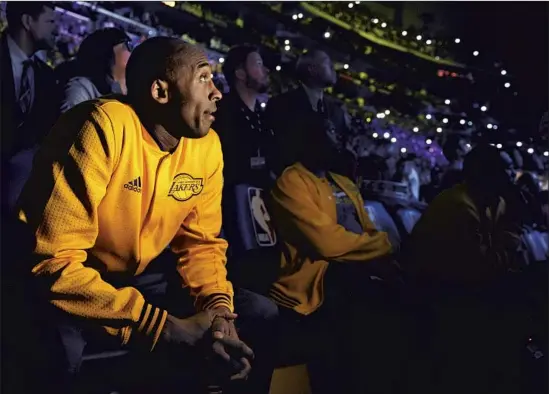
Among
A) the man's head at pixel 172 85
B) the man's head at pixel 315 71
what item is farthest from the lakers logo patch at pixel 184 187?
the man's head at pixel 315 71

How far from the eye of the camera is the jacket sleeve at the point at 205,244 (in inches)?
62.9

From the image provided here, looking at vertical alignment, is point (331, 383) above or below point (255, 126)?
below

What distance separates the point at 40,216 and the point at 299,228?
1.12 metres

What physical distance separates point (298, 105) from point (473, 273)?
1058mm

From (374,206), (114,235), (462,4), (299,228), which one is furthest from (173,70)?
(462,4)

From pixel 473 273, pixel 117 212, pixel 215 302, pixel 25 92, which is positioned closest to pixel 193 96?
pixel 117 212

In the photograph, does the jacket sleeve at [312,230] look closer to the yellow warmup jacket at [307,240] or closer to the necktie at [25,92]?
the yellow warmup jacket at [307,240]

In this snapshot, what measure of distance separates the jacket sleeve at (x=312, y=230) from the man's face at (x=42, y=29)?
106 cm

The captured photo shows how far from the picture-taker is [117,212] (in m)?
1.43

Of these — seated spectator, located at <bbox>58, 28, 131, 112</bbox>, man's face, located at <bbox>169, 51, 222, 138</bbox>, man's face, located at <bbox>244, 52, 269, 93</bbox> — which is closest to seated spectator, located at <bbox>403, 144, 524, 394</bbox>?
man's face, located at <bbox>244, 52, 269, 93</bbox>

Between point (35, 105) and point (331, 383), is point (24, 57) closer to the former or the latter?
point (35, 105)

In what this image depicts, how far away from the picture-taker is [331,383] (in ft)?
6.89

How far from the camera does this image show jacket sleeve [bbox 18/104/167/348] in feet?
4.13

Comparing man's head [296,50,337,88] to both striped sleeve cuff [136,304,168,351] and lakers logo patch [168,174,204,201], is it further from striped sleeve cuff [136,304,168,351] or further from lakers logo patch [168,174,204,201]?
striped sleeve cuff [136,304,168,351]
